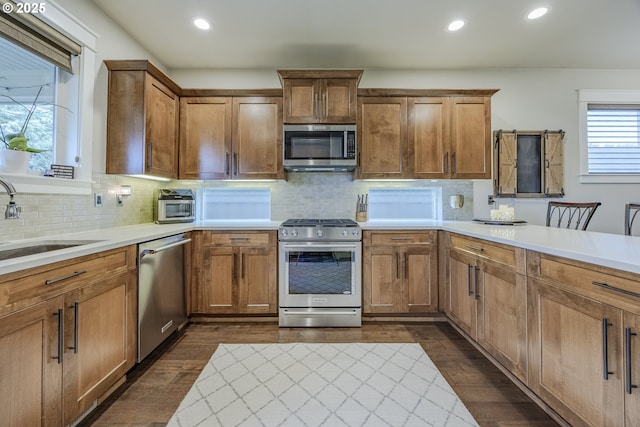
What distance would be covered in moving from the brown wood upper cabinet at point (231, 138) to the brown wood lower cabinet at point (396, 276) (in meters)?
1.29

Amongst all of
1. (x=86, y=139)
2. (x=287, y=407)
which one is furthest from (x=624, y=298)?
(x=86, y=139)

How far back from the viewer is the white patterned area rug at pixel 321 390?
1461 millimetres

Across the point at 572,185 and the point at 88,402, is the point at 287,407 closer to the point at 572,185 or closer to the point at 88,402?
the point at 88,402

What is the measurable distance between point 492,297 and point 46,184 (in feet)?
10.0

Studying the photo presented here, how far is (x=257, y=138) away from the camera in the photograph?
294 centimetres

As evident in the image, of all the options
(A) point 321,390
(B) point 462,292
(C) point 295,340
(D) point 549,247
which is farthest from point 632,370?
(C) point 295,340

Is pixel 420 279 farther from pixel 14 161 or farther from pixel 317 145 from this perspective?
pixel 14 161

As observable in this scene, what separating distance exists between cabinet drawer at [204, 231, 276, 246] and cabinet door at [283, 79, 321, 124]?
1190mm

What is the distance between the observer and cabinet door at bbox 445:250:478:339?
2135 millimetres

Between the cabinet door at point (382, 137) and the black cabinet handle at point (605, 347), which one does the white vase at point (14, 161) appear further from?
the black cabinet handle at point (605, 347)

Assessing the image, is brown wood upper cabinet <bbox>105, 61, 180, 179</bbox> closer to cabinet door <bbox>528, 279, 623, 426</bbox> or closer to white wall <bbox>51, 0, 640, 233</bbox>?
white wall <bbox>51, 0, 640, 233</bbox>

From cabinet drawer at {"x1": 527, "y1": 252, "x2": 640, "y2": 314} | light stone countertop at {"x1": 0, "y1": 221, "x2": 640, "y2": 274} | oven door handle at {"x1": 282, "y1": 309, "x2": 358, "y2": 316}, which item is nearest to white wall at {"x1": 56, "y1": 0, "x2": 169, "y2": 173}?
light stone countertop at {"x1": 0, "y1": 221, "x2": 640, "y2": 274}

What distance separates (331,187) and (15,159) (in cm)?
254

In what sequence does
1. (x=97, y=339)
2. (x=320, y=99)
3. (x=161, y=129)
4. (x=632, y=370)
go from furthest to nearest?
(x=320, y=99)
(x=161, y=129)
(x=97, y=339)
(x=632, y=370)
